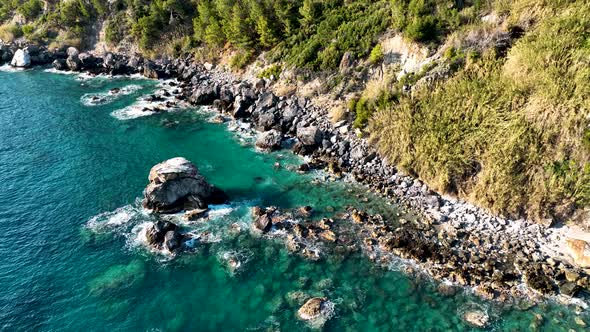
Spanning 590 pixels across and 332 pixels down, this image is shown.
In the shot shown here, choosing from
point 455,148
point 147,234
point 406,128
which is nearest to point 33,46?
point 147,234

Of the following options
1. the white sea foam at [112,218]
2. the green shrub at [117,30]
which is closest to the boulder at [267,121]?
the white sea foam at [112,218]

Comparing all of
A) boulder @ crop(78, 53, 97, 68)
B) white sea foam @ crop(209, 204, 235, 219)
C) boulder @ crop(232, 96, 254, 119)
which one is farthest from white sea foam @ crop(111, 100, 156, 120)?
boulder @ crop(78, 53, 97, 68)

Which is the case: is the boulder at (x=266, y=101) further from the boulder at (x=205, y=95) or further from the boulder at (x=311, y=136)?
the boulder at (x=205, y=95)

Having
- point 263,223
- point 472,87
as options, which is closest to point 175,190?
point 263,223

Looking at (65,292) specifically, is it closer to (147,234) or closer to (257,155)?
(147,234)

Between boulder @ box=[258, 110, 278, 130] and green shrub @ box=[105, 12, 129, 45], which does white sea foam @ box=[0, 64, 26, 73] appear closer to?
green shrub @ box=[105, 12, 129, 45]

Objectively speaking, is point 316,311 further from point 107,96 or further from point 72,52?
point 72,52
